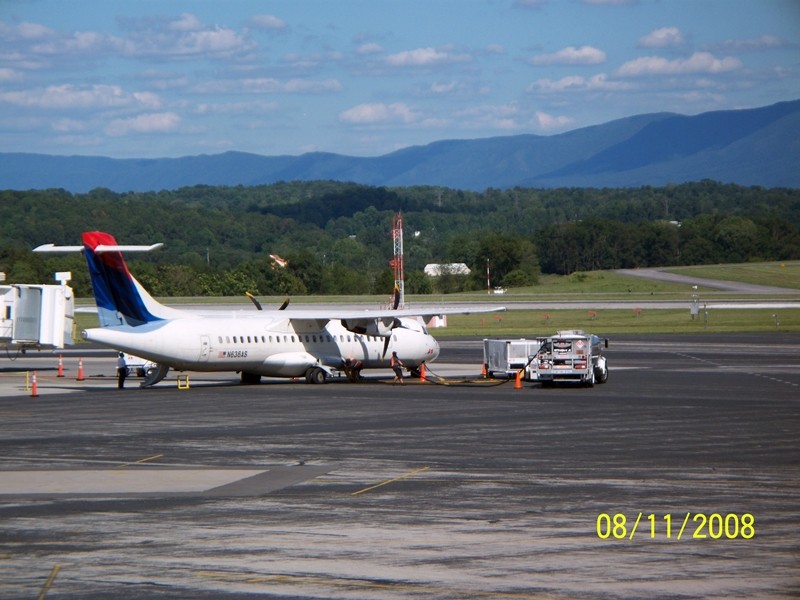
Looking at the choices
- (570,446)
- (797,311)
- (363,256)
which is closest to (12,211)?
(363,256)

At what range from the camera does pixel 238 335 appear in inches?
1609

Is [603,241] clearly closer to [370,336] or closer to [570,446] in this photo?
[370,336]

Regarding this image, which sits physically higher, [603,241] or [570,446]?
[603,241]

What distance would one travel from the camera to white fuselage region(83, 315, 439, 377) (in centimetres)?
3853

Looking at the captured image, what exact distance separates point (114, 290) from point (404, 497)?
75.1ft

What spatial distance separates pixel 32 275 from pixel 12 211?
49318mm

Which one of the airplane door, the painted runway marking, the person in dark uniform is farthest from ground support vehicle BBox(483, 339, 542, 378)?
the painted runway marking

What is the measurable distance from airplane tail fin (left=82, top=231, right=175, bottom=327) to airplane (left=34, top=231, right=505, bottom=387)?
3cm

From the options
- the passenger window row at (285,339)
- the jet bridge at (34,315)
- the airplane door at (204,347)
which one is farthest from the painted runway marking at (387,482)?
the jet bridge at (34,315)

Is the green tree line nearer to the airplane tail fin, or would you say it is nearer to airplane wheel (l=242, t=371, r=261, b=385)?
airplane wheel (l=242, t=371, r=261, b=385)

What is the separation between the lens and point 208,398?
1470 inches

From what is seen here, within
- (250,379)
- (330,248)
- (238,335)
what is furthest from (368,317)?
(330,248)

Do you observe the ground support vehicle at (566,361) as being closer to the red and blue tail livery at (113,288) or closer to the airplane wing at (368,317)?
the airplane wing at (368,317)

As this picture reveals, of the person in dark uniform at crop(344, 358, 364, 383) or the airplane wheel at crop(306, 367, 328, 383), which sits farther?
the person in dark uniform at crop(344, 358, 364, 383)
